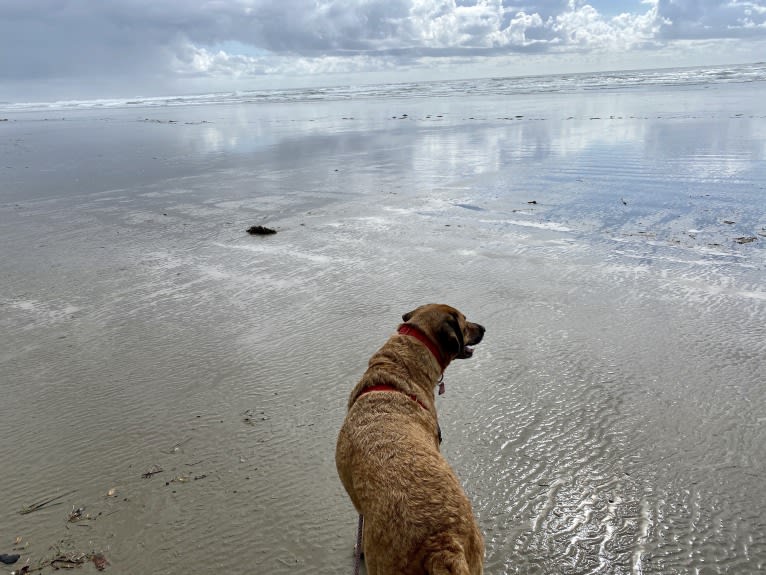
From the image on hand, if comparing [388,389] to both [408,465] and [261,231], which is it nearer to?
[408,465]

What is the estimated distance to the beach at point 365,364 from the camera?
345cm

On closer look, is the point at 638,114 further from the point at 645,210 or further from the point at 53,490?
the point at 53,490

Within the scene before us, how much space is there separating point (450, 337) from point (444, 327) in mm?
80

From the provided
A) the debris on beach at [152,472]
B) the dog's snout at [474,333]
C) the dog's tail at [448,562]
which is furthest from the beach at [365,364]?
the dog's tail at [448,562]

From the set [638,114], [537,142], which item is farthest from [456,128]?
[638,114]

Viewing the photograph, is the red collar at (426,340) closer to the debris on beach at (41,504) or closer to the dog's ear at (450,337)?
the dog's ear at (450,337)

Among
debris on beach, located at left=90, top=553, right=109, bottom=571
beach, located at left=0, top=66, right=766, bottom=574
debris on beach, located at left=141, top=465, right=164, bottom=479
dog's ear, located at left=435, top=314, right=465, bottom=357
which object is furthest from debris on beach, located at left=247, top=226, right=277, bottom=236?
debris on beach, located at left=90, top=553, right=109, bottom=571

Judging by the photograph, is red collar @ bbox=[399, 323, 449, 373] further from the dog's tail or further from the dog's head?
the dog's tail

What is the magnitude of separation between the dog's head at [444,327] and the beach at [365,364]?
0.81m

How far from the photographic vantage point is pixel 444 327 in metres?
3.88

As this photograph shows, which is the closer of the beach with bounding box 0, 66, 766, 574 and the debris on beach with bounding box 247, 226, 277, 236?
the beach with bounding box 0, 66, 766, 574

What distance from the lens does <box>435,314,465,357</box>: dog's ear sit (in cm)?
387

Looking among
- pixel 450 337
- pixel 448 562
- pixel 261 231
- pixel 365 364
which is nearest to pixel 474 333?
pixel 450 337

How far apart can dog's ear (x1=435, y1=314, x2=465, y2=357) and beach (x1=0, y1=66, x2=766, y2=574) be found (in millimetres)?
817
